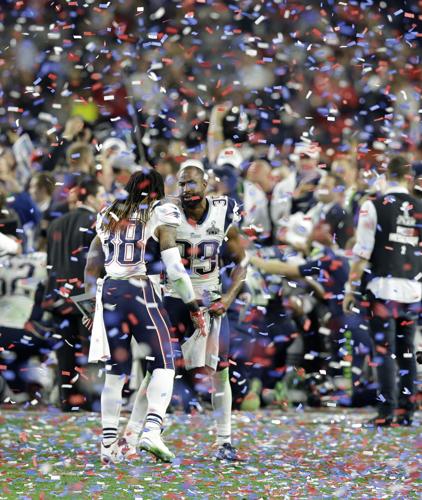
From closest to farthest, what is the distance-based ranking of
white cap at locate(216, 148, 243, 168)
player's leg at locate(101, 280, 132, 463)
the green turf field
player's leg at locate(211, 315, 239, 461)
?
the green turf field → player's leg at locate(101, 280, 132, 463) → player's leg at locate(211, 315, 239, 461) → white cap at locate(216, 148, 243, 168)

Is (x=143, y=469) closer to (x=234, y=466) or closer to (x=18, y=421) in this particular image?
(x=234, y=466)

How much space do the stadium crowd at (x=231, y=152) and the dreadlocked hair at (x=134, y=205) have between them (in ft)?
2.41

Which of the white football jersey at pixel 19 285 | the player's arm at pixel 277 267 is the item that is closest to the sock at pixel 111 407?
the white football jersey at pixel 19 285

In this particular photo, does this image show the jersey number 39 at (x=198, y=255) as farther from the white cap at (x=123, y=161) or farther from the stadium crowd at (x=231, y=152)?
the white cap at (x=123, y=161)

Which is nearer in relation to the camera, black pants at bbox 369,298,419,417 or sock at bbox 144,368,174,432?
sock at bbox 144,368,174,432

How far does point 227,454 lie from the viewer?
12016 millimetres

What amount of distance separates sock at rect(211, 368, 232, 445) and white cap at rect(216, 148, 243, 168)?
188 inches

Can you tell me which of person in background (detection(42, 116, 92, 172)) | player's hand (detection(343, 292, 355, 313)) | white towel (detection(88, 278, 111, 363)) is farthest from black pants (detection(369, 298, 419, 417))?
person in background (detection(42, 116, 92, 172))

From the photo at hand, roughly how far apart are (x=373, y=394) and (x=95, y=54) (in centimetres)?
787

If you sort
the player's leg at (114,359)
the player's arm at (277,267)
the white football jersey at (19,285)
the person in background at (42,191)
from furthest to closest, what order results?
the person in background at (42,191)
the player's arm at (277,267)
the white football jersey at (19,285)
the player's leg at (114,359)

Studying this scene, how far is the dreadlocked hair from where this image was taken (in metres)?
11.7

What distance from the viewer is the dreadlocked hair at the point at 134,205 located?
1168cm

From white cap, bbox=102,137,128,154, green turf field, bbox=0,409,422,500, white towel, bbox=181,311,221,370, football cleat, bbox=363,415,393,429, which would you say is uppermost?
white cap, bbox=102,137,128,154

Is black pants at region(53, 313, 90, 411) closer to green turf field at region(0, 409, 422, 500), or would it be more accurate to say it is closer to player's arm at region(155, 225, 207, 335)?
green turf field at region(0, 409, 422, 500)
